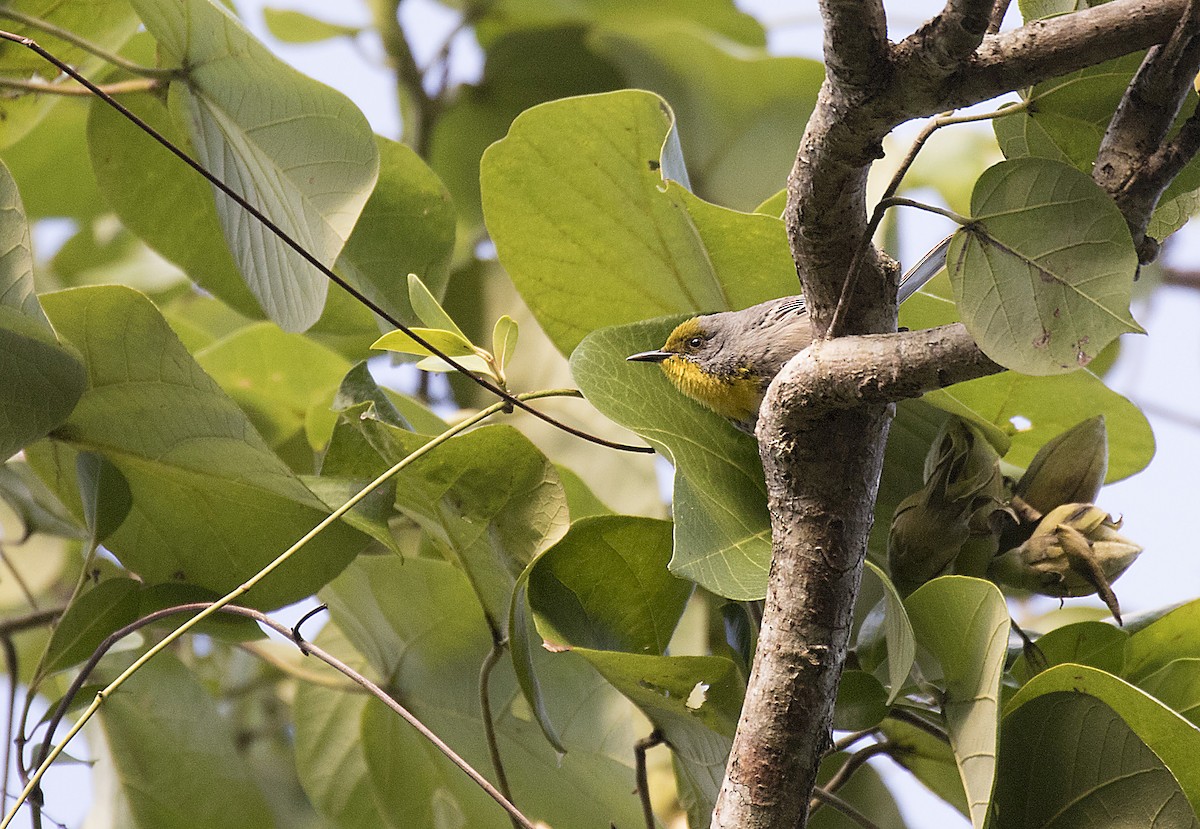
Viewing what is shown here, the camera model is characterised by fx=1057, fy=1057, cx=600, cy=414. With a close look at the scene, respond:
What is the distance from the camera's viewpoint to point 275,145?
31.2 inches

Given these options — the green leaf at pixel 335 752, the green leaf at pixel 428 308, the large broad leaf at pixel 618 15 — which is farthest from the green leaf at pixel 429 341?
the large broad leaf at pixel 618 15

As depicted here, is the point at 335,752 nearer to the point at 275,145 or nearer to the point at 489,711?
the point at 489,711

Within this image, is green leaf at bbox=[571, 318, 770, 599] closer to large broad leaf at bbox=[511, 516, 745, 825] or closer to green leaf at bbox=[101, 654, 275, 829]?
large broad leaf at bbox=[511, 516, 745, 825]

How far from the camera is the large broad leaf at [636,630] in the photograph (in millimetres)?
646

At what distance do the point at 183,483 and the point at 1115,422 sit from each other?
0.72m

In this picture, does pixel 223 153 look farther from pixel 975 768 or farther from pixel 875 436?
pixel 975 768

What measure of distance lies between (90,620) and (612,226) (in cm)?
49

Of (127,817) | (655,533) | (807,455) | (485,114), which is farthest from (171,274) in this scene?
(807,455)

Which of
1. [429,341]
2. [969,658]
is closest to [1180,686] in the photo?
[969,658]

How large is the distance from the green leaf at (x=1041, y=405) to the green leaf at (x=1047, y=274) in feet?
1.01

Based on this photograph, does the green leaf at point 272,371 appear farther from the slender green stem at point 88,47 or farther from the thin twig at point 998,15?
Result: the thin twig at point 998,15

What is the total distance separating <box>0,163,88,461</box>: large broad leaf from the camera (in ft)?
2.27

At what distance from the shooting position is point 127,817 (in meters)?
0.89

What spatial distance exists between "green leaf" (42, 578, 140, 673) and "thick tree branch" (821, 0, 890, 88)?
64 centimetres
